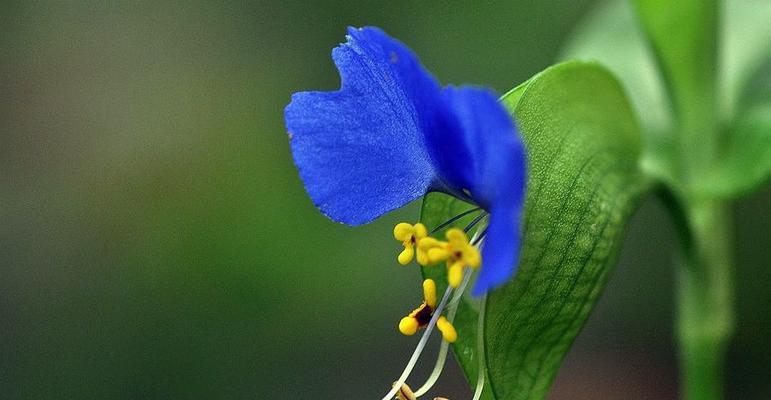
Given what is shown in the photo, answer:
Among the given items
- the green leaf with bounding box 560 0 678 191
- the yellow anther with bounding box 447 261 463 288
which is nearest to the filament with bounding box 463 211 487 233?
the yellow anther with bounding box 447 261 463 288

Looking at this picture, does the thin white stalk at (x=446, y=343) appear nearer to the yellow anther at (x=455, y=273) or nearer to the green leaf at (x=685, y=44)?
the yellow anther at (x=455, y=273)

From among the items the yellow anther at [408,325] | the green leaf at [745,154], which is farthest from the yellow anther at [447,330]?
the green leaf at [745,154]

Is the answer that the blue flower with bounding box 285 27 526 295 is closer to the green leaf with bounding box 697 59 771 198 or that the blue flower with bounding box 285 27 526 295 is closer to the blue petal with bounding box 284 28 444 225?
the blue petal with bounding box 284 28 444 225

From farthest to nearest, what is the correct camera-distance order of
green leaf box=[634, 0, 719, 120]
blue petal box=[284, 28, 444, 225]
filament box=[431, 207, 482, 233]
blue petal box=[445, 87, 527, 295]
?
green leaf box=[634, 0, 719, 120], filament box=[431, 207, 482, 233], blue petal box=[284, 28, 444, 225], blue petal box=[445, 87, 527, 295]

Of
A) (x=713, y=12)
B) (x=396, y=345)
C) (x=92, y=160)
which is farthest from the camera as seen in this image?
(x=92, y=160)

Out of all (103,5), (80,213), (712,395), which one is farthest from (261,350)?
(712,395)

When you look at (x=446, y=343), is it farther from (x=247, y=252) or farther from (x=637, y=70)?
(x=247, y=252)

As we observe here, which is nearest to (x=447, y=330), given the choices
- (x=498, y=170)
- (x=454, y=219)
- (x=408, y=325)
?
(x=408, y=325)

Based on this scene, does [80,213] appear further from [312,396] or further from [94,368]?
[312,396]
